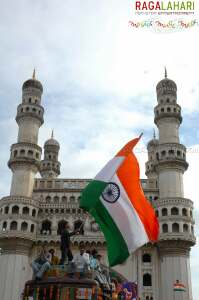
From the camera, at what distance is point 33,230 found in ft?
158

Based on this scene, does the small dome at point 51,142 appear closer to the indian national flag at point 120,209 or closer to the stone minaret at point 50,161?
the stone minaret at point 50,161

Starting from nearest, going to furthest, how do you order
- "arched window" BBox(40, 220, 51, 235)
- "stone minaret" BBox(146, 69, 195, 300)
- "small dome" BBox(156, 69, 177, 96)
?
"stone minaret" BBox(146, 69, 195, 300), "arched window" BBox(40, 220, 51, 235), "small dome" BBox(156, 69, 177, 96)

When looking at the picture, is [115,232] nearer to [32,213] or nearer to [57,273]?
[57,273]

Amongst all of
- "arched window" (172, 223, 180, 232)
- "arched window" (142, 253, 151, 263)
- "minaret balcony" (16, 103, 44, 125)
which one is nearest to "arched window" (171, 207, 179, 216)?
"arched window" (172, 223, 180, 232)

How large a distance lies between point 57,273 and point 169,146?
36.2 meters

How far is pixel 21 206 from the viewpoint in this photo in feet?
157

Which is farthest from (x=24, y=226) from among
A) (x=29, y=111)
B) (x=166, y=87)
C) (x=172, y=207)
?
(x=166, y=87)

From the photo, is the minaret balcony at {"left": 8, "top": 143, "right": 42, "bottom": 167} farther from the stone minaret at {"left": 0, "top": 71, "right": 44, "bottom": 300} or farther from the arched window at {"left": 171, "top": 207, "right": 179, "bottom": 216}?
the arched window at {"left": 171, "top": 207, "right": 179, "bottom": 216}

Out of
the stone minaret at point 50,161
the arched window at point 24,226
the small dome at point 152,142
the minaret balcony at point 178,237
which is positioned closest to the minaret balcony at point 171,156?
the minaret balcony at point 178,237

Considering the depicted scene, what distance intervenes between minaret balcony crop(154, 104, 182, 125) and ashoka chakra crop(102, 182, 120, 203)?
3608 centimetres

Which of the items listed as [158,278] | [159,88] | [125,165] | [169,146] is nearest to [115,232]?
[125,165]

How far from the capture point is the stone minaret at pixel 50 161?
64688mm

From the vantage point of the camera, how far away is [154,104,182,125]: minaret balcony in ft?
173

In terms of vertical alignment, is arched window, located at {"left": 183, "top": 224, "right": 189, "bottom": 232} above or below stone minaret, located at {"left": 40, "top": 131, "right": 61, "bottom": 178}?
below
